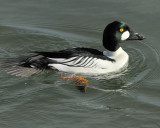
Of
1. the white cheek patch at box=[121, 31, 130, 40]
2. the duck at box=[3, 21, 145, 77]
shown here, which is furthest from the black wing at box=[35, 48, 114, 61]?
the white cheek patch at box=[121, 31, 130, 40]

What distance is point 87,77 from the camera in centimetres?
1052

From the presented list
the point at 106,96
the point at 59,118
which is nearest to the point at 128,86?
the point at 106,96

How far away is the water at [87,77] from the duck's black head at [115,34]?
0.74 metres

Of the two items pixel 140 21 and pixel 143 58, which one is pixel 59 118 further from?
pixel 140 21

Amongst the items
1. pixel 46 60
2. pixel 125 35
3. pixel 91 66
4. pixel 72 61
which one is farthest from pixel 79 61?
pixel 125 35

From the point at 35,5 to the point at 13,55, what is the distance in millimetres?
3328

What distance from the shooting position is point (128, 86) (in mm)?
10172

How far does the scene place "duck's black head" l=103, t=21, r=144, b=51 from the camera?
1066 cm

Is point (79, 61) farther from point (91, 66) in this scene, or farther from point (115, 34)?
point (115, 34)

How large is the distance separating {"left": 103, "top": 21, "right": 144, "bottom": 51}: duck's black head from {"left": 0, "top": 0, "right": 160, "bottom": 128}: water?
74 centimetres

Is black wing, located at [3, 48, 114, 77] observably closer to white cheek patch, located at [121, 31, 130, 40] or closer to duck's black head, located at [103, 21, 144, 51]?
duck's black head, located at [103, 21, 144, 51]

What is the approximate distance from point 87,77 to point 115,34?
135cm

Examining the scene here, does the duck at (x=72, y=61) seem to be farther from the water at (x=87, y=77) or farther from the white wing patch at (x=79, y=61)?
the water at (x=87, y=77)

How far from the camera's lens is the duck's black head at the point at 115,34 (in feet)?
35.0
